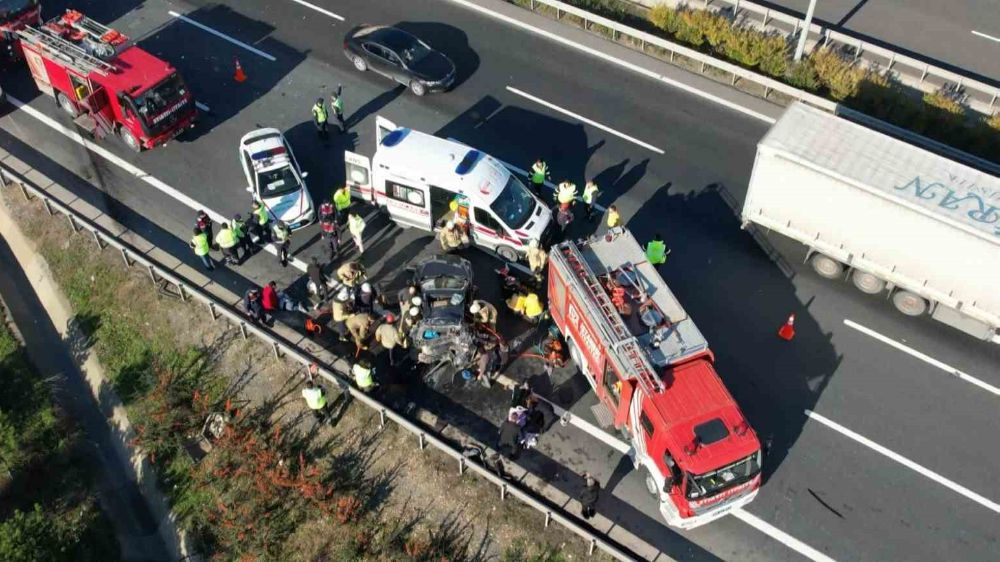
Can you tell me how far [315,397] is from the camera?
1959cm

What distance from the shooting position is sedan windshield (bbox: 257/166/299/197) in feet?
78.1

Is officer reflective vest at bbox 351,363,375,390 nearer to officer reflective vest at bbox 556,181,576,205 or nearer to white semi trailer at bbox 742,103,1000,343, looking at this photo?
officer reflective vest at bbox 556,181,576,205

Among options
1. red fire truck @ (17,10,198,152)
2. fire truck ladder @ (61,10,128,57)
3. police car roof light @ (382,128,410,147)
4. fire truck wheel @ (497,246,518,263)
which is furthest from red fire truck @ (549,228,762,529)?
fire truck ladder @ (61,10,128,57)

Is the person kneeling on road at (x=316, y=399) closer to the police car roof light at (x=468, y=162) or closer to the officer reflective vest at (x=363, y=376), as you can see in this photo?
the officer reflective vest at (x=363, y=376)

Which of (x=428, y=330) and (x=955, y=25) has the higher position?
(x=955, y=25)

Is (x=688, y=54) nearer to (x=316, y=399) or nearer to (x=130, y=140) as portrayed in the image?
(x=316, y=399)

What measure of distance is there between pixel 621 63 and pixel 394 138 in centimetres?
936

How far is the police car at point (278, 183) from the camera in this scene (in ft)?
77.8

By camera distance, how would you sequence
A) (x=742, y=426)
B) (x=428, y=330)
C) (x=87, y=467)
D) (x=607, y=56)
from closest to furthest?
(x=742, y=426), (x=428, y=330), (x=87, y=467), (x=607, y=56)

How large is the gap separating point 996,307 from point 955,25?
44.7 feet

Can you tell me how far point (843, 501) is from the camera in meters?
18.8

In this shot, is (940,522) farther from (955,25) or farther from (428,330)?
(955,25)

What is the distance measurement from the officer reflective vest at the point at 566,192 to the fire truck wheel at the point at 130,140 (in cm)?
1297

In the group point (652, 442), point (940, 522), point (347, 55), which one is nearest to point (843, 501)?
point (940, 522)
